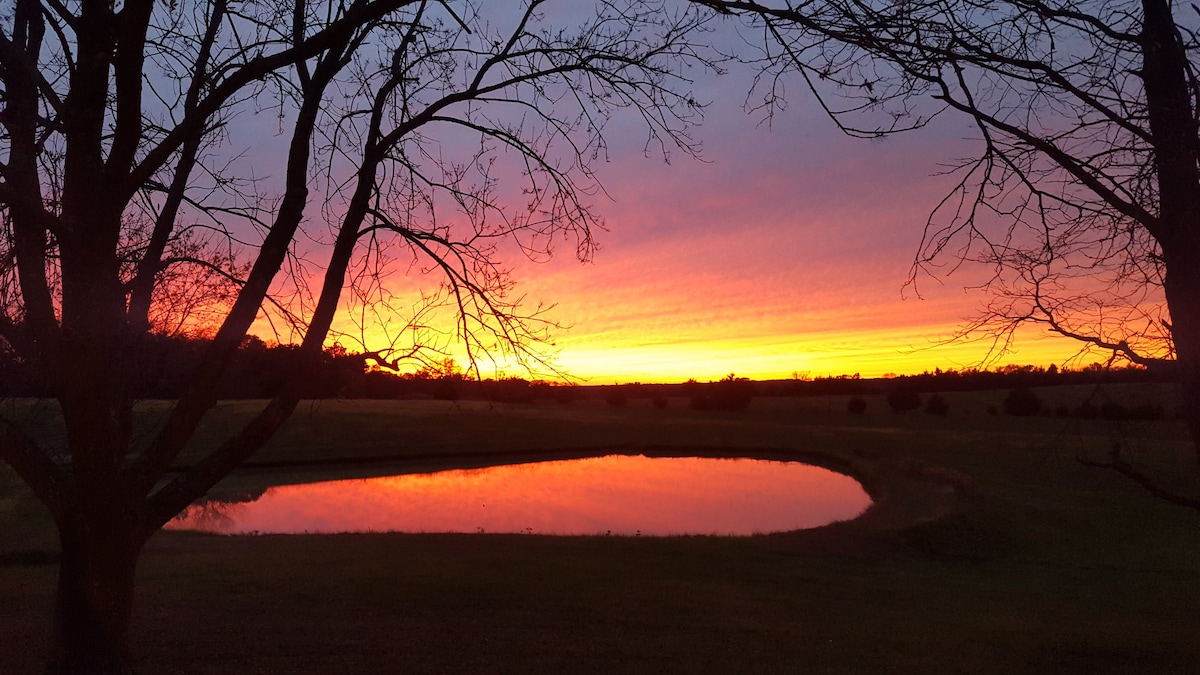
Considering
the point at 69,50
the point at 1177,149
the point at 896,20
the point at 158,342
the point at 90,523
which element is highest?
the point at 69,50

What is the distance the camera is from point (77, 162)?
15.6ft

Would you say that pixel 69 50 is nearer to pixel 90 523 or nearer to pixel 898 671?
pixel 90 523

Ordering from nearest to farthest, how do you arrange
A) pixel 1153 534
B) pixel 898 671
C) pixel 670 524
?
pixel 898 671 < pixel 1153 534 < pixel 670 524

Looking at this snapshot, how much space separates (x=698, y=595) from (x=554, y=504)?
542 inches

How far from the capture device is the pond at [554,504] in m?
20.4

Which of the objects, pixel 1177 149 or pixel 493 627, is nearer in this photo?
pixel 1177 149

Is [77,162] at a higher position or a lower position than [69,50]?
lower

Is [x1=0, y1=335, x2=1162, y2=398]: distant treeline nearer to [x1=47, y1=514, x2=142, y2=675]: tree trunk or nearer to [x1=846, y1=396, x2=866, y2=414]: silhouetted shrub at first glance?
[x1=47, y1=514, x2=142, y2=675]: tree trunk

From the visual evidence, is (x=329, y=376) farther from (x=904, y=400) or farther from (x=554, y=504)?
(x=904, y=400)

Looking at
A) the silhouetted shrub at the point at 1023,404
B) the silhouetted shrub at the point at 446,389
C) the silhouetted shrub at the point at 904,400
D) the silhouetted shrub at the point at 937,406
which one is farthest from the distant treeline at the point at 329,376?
the silhouetted shrub at the point at 904,400

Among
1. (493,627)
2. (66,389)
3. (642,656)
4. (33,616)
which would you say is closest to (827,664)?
(642,656)

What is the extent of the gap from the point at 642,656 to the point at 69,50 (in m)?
6.78

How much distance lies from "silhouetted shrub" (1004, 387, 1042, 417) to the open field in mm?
36233

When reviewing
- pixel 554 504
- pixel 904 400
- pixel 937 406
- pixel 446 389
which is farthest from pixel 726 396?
pixel 446 389
